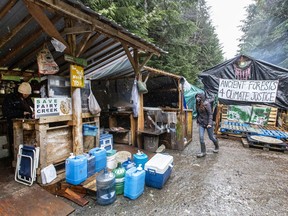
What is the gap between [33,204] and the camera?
2652mm

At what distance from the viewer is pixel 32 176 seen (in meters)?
3.09

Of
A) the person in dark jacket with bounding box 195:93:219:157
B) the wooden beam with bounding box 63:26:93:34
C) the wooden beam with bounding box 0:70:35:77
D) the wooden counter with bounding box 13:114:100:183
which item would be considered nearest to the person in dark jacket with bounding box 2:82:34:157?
the wooden counter with bounding box 13:114:100:183

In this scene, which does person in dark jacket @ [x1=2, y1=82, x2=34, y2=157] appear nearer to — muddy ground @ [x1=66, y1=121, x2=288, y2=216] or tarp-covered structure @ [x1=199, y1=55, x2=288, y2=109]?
muddy ground @ [x1=66, y1=121, x2=288, y2=216]

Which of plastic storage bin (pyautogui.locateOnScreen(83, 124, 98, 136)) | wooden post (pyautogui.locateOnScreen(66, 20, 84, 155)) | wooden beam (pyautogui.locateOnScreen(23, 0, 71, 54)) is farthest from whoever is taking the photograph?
plastic storage bin (pyautogui.locateOnScreen(83, 124, 98, 136))

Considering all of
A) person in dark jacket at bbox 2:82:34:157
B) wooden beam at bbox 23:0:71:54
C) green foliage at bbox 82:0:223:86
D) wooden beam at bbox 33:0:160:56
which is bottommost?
person in dark jacket at bbox 2:82:34:157

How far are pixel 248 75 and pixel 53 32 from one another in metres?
8.08

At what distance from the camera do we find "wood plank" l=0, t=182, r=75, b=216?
2505 millimetres

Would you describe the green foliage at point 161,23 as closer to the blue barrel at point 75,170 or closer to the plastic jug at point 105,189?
the blue barrel at point 75,170

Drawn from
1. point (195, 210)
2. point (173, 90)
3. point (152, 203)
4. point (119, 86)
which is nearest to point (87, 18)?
point (152, 203)

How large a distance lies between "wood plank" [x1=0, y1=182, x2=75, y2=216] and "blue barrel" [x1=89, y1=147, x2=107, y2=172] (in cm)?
99

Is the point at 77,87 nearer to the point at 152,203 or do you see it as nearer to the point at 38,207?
the point at 38,207

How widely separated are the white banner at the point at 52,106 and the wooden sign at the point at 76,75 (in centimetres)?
40

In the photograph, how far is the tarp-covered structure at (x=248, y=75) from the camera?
743cm

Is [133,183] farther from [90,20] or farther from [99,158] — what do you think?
[90,20]
